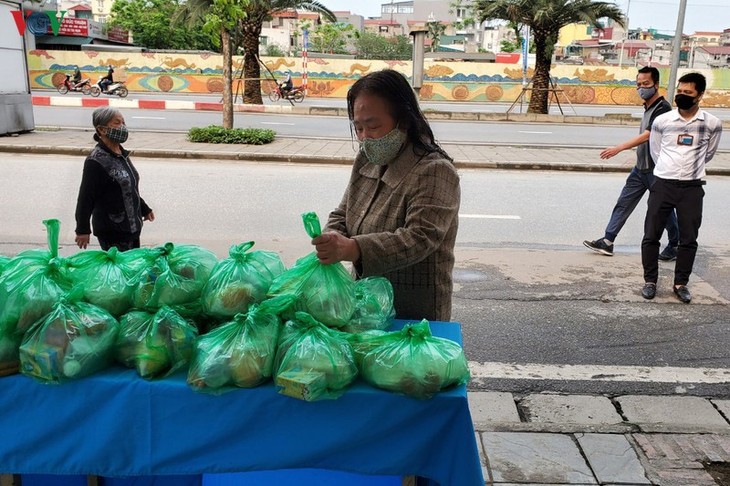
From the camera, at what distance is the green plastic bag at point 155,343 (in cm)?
197

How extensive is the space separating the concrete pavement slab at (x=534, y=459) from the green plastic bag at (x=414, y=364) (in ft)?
3.66

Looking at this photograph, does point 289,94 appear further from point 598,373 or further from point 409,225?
point 409,225

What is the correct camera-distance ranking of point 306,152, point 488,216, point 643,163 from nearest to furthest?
1. point 643,163
2. point 488,216
3. point 306,152

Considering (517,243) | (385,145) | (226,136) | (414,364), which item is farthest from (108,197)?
(226,136)

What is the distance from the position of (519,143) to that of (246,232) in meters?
10.2

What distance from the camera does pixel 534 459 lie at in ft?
9.81

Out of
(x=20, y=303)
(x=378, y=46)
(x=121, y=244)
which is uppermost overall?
(x=378, y=46)

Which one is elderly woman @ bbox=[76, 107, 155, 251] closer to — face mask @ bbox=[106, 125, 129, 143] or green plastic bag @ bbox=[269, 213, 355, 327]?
face mask @ bbox=[106, 125, 129, 143]

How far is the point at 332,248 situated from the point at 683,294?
4.45 meters

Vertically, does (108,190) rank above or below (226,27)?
below

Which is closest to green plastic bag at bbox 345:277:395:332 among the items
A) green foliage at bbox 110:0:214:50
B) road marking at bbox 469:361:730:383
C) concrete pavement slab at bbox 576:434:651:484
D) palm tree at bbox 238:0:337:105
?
concrete pavement slab at bbox 576:434:651:484

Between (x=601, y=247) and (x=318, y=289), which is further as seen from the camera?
(x=601, y=247)

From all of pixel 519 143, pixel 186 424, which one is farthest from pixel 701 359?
pixel 519 143

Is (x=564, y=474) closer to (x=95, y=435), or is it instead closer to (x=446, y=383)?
(x=446, y=383)
